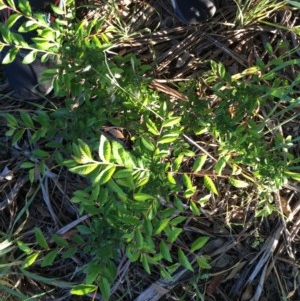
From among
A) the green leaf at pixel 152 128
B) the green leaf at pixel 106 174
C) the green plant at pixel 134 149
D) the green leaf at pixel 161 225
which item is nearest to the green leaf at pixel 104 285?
the green plant at pixel 134 149

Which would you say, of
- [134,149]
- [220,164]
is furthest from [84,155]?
[220,164]

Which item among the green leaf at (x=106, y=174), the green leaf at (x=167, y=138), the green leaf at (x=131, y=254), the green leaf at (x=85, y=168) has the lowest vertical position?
the green leaf at (x=131, y=254)

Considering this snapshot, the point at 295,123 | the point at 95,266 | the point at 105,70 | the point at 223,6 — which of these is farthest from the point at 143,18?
the point at 95,266

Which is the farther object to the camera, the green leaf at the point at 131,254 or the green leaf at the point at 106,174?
the green leaf at the point at 131,254

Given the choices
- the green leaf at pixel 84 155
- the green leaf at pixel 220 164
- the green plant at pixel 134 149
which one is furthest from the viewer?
the green leaf at pixel 220 164

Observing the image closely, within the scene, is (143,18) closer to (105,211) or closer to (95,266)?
(105,211)

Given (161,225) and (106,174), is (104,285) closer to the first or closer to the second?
(161,225)

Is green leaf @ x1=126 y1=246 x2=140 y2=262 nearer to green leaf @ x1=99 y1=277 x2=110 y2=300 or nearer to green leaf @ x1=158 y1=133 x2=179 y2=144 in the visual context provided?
green leaf @ x1=99 y1=277 x2=110 y2=300

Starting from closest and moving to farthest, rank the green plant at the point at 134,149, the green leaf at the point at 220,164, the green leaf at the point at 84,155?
the green leaf at the point at 84,155 < the green plant at the point at 134,149 < the green leaf at the point at 220,164

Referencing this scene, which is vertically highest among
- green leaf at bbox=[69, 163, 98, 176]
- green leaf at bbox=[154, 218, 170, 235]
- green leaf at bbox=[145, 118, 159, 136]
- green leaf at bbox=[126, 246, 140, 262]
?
green leaf at bbox=[69, 163, 98, 176]

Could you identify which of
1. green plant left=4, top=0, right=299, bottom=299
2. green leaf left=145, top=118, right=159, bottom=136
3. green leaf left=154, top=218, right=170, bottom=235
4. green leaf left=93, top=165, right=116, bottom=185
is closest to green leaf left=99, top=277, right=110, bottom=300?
green plant left=4, top=0, right=299, bottom=299

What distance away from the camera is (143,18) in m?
1.75

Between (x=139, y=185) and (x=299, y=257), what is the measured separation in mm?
769

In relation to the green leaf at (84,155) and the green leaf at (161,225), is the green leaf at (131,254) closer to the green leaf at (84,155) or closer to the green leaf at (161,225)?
the green leaf at (161,225)
